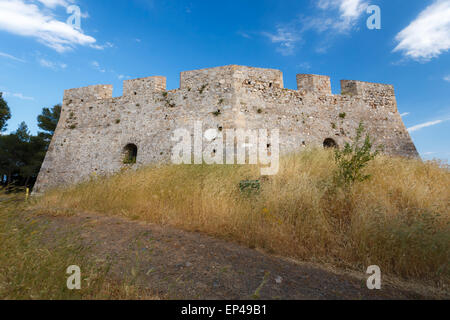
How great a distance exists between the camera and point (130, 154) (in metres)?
10.6

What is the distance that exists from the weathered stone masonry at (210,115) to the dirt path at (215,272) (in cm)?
639

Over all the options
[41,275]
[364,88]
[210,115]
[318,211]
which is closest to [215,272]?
[41,275]

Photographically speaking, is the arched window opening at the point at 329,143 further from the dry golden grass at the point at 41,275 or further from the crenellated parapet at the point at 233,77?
the dry golden grass at the point at 41,275

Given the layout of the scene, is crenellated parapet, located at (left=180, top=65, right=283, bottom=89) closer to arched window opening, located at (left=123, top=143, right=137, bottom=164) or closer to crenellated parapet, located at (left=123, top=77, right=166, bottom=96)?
crenellated parapet, located at (left=123, top=77, right=166, bottom=96)

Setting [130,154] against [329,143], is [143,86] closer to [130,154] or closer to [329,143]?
[130,154]

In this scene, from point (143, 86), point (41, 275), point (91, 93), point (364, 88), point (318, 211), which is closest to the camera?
point (41, 275)

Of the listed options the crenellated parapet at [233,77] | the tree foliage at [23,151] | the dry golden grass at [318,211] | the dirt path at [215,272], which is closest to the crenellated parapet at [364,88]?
the crenellated parapet at [233,77]

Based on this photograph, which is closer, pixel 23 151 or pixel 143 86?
pixel 143 86

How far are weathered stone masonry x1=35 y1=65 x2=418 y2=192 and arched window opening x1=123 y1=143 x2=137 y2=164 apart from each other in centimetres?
20

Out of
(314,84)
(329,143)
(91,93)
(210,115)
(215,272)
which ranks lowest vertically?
(215,272)

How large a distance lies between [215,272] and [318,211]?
1.92m

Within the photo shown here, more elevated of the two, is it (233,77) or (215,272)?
(233,77)

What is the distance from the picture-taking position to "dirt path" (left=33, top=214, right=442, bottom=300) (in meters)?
2.19
